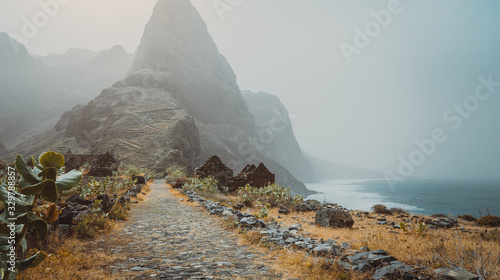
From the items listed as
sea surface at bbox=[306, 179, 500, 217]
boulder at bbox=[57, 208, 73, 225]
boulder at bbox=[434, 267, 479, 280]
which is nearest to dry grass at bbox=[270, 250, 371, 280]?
boulder at bbox=[434, 267, 479, 280]

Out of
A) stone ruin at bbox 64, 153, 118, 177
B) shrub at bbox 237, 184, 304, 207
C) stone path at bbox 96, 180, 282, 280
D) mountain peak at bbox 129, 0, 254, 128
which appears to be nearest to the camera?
stone path at bbox 96, 180, 282, 280

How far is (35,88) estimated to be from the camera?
155 m

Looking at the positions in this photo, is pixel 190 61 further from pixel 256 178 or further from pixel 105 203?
pixel 105 203

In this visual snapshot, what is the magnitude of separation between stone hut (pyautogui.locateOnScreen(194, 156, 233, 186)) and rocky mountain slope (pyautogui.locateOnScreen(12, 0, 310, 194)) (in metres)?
32.0

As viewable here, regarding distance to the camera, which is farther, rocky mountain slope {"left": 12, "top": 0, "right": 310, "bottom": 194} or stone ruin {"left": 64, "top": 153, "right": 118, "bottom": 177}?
rocky mountain slope {"left": 12, "top": 0, "right": 310, "bottom": 194}

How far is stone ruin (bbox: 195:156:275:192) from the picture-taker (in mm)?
22062

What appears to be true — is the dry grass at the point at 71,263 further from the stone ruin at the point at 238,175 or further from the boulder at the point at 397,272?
the stone ruin at the point at 238,175

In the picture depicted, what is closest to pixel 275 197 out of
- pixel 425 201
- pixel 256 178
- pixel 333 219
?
pixel 333 219

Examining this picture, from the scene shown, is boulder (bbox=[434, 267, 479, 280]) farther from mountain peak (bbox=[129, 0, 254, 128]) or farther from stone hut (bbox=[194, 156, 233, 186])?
mountain peak (bbox=[129, 0, 254, 128])

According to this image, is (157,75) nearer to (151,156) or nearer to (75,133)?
(75,133)

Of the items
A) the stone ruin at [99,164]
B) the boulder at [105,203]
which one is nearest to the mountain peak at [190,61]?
the stone ruin at [99,164]

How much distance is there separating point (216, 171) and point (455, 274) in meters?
22.6

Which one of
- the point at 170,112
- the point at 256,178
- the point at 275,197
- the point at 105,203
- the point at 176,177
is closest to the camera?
the point at 105,203

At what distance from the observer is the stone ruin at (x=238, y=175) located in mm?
22062
